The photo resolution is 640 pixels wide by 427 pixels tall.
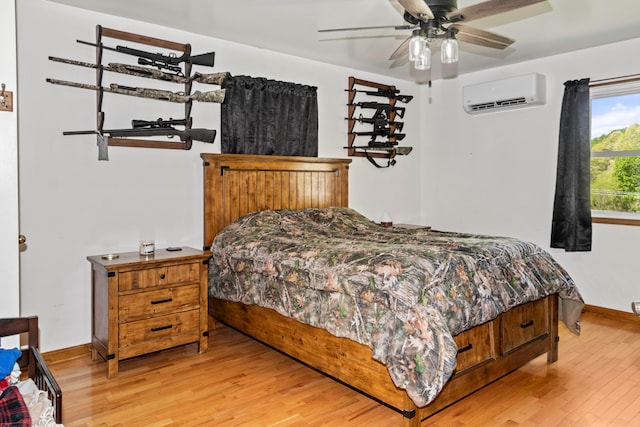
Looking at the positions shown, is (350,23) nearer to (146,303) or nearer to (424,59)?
(424,59)

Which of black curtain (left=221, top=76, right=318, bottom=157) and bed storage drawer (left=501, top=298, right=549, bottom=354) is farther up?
black curtain (left=221, top=76, right=318, bottom=157)

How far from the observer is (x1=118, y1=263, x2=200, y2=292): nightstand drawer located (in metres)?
2.82

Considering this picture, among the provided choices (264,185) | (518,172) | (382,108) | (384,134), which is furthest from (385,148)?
(264,185)

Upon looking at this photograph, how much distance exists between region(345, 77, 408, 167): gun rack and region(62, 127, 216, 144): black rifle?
1.60 meters

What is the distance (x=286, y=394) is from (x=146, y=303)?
1.06 meters

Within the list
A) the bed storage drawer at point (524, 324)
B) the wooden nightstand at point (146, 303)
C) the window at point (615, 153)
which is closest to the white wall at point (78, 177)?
the wooden nightstand at point (146, 303)

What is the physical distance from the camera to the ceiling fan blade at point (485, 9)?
2.21 meters

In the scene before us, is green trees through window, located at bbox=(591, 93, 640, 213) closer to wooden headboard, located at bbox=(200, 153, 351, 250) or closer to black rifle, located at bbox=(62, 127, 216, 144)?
wooden headboard, located at bbox=(200, 153, 351, 250)

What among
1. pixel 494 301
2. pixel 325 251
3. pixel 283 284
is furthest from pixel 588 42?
pixel 283 284

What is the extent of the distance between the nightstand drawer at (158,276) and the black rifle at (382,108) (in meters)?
2.55

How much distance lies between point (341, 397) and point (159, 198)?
197 centimetres

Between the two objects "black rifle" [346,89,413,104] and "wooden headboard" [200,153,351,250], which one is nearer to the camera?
"wooden headboard" [200,153,351,250]

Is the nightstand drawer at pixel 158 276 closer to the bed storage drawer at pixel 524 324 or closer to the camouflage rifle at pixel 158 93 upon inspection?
the camouflage rifle at pixel 158 93

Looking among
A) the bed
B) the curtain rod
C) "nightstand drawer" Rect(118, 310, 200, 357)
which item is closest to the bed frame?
"nightstand drawer" Rect(118, 310, 200, 357)
